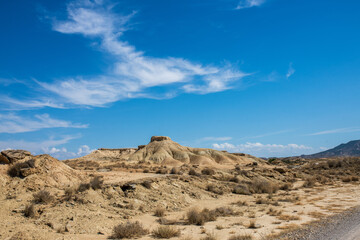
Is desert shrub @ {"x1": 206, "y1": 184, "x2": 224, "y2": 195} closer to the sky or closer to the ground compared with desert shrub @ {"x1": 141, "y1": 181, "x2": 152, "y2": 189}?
closer to the ground

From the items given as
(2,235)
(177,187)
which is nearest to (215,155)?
(177,187)

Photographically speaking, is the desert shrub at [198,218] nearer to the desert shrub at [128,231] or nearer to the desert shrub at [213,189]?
the desert shrub at [128,231]

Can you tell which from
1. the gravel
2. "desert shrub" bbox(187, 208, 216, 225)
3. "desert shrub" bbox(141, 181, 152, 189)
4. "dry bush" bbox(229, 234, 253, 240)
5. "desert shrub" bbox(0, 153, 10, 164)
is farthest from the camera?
"desert shrub" bbox(141, 181, 152, 189)

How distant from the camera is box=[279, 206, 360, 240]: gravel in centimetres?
955

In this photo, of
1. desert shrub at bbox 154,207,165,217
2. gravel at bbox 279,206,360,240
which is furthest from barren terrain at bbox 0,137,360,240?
gravel at bbox 279,206,360,240

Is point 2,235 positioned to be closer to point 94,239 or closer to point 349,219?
point 94,239

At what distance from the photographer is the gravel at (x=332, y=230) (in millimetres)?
9555

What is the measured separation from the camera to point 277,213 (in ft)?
47.9

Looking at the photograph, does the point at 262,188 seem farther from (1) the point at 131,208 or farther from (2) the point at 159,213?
(1) the point at 131,208

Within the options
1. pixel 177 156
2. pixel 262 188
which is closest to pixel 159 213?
pixel 262 188

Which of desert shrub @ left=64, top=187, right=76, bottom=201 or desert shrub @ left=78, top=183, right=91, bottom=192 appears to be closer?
desert shrub @ left=64, top=187, right=76, bottom=201

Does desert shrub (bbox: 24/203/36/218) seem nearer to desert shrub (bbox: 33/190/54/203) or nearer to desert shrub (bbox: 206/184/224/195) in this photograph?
desert shrub (bbox: 33/190/54/203)

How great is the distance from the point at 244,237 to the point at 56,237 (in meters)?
7.25

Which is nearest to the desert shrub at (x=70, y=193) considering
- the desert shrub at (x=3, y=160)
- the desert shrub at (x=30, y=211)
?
the desert shrub at (x=30, y=211)
